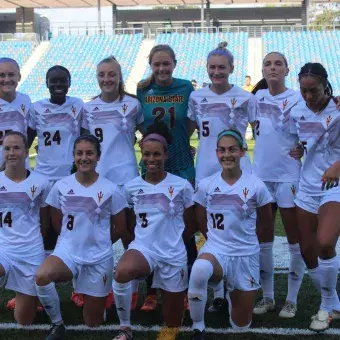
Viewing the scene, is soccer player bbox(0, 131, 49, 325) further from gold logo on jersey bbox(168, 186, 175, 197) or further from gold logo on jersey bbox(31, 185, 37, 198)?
gold logo on jersey bbox(168, 186, 175, 197)

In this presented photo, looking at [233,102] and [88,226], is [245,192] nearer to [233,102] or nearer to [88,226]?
[233,102]

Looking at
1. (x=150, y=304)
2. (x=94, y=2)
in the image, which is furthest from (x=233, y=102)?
(x=94, y=2)

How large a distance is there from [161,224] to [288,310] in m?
1.10

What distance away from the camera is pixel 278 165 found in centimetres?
409

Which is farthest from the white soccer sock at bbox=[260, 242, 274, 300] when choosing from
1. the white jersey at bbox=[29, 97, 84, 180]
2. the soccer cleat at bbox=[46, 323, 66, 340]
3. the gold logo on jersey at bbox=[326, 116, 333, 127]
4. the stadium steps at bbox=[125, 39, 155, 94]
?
the stadium steps at bbox=[125, 39, 155, 94]

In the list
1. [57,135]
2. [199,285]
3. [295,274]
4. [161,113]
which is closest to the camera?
[199,285]

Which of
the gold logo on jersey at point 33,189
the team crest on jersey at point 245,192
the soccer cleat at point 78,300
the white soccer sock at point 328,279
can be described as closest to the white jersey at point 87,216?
the gold logo on jersey at point 33,189

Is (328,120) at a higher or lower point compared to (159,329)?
higher

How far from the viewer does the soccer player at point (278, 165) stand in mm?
4047

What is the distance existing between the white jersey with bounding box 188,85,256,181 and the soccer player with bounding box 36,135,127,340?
2.25 ft

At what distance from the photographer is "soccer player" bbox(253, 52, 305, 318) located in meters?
4.05

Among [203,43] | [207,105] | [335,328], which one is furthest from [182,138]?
[203,43]

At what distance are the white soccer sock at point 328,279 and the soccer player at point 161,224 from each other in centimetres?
89

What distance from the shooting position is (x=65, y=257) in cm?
370
